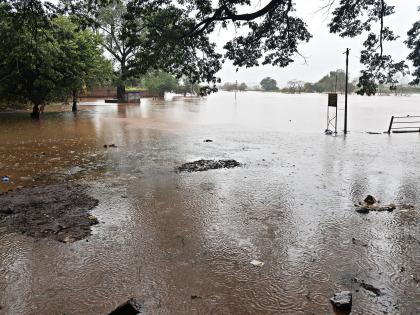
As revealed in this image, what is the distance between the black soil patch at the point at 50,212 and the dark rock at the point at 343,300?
11.5 feet

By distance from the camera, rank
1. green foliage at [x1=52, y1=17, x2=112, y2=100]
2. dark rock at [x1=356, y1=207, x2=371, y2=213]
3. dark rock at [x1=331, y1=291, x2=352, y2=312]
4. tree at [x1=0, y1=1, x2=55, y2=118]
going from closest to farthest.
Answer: dark rock at [x1=331, y1=291, x2=352, y2=312] < dark rock at [x1=356, y1=207, x2=371, y2=213] < tree at [x1=0, y1=1, x2=55, y2=118] < green foliage at [x1=52, y1=17, x2=112, y2=100]

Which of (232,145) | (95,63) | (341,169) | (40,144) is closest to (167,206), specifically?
(341,169)

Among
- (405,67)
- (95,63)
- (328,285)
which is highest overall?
(95,63)

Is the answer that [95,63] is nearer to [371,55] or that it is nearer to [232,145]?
[232,145]

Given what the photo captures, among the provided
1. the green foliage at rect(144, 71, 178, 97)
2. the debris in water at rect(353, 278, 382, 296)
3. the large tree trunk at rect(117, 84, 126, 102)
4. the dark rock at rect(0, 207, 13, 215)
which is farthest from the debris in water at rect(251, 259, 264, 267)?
the green foliage at rect(144, 71, 178, 97)

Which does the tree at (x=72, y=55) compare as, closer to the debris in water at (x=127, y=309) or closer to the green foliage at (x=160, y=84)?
the debris in water at (x=127, y=309)

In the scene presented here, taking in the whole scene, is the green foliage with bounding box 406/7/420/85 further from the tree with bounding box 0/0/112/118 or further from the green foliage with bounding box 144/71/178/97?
the green foliage with bounding box 144/71/178/97

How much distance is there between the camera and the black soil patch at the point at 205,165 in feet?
30.9

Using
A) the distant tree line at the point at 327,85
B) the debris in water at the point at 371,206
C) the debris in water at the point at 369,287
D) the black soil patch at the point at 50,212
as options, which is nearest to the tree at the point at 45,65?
the black soil patch at the point at 50,212

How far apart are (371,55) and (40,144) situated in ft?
40.5

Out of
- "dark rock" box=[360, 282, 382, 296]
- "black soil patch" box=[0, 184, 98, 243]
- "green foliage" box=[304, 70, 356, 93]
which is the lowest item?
"dark rock" box=[360, 282, 382, 296]

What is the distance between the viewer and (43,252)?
448 cm

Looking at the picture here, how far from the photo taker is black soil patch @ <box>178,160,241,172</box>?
9.42 meters

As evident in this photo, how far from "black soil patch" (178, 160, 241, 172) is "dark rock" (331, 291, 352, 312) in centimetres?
612
